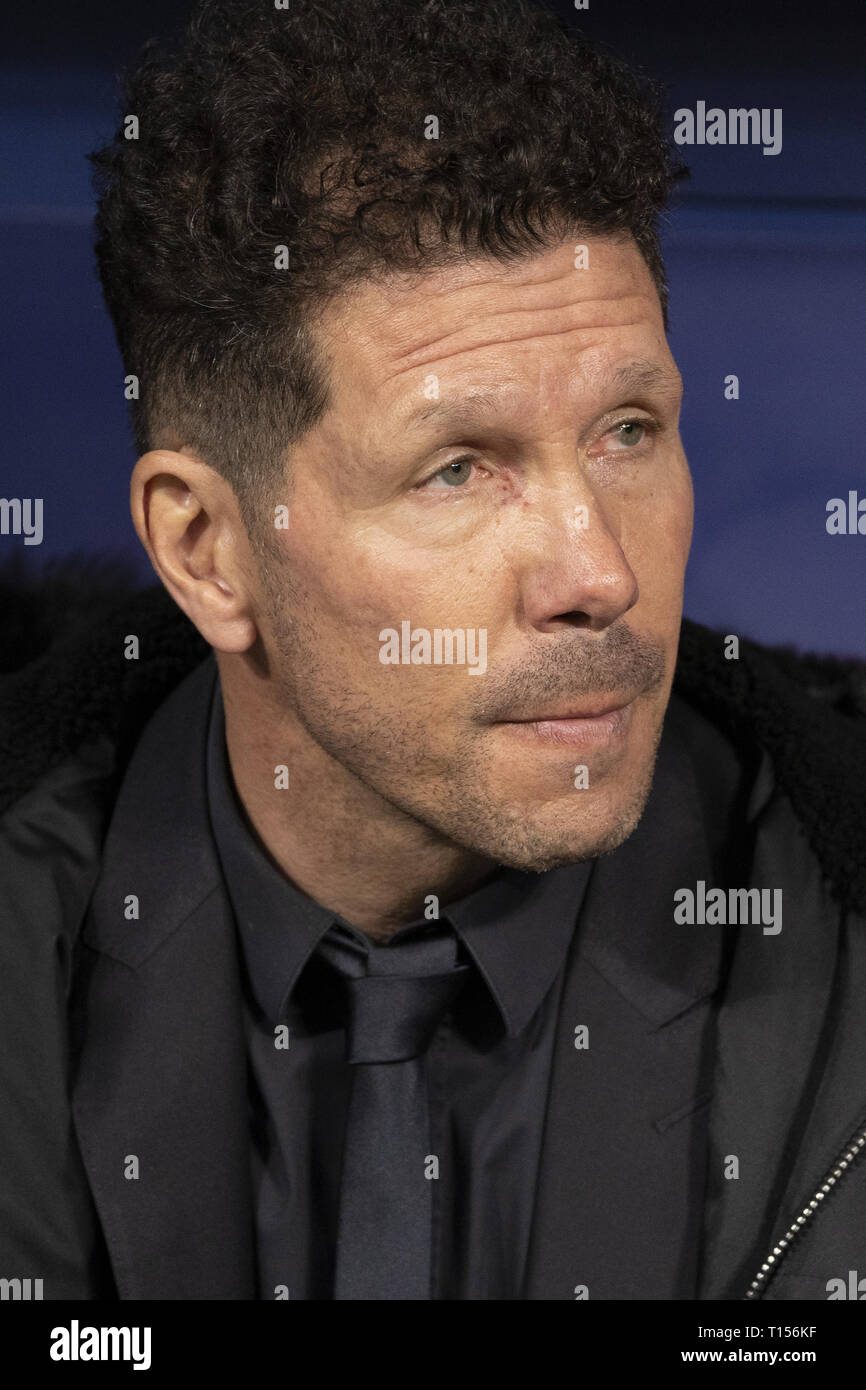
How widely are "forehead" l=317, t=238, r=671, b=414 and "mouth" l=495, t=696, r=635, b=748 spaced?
0.29m

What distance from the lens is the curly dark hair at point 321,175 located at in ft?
4.61

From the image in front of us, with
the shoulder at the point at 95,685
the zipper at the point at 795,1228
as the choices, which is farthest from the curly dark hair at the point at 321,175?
the zipper at the point at 795,1228

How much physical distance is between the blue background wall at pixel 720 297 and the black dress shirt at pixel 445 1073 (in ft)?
2.19

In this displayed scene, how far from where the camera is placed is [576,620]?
142 cm

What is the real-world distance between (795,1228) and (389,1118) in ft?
1.29

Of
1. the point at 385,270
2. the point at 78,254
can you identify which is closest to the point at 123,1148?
the point at 385,270

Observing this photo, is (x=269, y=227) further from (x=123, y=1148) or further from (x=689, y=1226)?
(x=689, y=1226)

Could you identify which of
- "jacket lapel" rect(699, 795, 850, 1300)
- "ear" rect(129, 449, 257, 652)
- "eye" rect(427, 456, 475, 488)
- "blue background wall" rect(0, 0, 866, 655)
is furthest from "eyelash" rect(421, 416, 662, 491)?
"blue background wall" rect(0, 0, 866, 655)

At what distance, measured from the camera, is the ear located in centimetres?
158

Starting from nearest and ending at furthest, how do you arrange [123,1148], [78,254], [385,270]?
[385,270]
[123,1148]
[78,254]

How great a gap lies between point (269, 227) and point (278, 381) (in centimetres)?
14

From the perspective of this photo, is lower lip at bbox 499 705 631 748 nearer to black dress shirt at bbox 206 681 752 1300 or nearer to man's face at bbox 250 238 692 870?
man's face at bbox 250 238 692 870

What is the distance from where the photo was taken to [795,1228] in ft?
4.72
